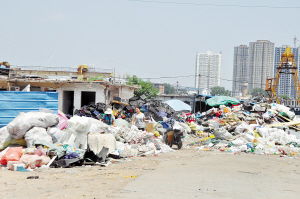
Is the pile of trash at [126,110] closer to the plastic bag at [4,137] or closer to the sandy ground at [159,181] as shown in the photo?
the plastic bag at [4,137]

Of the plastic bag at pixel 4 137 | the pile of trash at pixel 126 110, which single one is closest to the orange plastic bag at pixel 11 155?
the plastic bag at pixel 4 137

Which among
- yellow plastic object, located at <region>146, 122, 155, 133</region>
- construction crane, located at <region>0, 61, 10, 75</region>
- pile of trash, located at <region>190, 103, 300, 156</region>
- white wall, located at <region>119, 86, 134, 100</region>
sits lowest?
pile of trash, located at <region>190, 103, 300, 156</region>

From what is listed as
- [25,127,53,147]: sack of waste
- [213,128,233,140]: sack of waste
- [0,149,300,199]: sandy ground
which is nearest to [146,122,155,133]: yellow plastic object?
[213,128,233,140]: sack of waste

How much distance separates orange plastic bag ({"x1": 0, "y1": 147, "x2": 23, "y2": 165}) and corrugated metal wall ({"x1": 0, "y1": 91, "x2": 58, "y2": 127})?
3.45 m

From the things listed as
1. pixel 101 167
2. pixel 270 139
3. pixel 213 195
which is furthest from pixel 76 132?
pixel 270 139

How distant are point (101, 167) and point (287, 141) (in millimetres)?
9014

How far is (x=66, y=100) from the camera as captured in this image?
973 inches

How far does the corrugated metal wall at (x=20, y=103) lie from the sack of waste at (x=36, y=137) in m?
2.95

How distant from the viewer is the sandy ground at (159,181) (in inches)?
224

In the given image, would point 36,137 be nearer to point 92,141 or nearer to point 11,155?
point 11,155

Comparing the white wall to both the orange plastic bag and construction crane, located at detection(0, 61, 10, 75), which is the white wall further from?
the orange plastic bag

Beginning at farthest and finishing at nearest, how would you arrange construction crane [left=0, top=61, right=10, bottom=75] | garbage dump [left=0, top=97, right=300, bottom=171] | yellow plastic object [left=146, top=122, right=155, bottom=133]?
construction crane [left=0, top=61, right=10, bottom=75]
yellow plastic object [left=146, top=122, right=155, bottom=133]
garbage dump [left=0, top=97, right=300, bottom=171]

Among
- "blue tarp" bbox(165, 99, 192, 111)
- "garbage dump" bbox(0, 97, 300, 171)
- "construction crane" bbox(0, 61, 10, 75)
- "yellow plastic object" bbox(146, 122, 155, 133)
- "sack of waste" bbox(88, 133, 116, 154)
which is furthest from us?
"construction crane" bbox(0, 61, 10, 75)

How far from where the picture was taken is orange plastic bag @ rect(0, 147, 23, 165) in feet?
27.6
